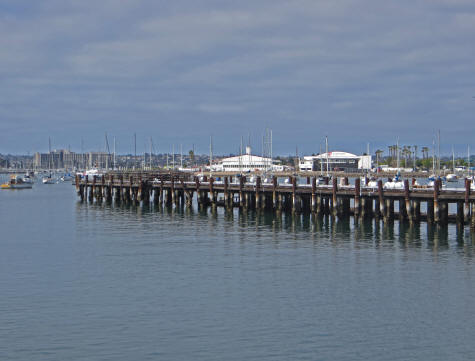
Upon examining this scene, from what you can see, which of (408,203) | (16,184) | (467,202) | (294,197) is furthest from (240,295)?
(16,184)

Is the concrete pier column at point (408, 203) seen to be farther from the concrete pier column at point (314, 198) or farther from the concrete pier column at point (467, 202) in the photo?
the concrete pier column at point (314, 198)

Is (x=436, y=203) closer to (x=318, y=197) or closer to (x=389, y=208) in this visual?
(x=389, y=208)

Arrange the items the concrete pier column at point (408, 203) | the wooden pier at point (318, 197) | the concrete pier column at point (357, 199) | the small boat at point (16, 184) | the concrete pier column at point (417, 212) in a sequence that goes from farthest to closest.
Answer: the small boat at point (16, 184) → the concrete pier column at point (357, 199) → the concrete pier column at point (417, 212) → the concrete pier column at point (408, 203) → the wooden pier at point (318, 197)

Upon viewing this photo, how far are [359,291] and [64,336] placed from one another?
543 inches

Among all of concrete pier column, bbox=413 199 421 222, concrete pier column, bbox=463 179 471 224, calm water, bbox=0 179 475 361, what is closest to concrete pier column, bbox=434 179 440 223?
calm water, bbox=0 179 475 361

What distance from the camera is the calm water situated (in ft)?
80.7

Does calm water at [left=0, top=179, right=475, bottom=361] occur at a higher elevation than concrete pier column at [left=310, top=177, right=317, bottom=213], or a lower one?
lower

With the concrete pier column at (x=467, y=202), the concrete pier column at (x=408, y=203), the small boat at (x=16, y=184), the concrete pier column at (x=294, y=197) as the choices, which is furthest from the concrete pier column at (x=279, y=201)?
the small boat at (x=16, y=184)

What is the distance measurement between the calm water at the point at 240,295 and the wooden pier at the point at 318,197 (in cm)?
272

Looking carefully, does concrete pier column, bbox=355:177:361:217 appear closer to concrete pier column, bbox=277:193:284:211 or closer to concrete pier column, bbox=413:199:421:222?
concrete pier column, bbox=413:199:421:222

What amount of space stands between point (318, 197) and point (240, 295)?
3307cm

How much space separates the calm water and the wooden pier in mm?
2720

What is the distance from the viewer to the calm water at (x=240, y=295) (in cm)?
2459

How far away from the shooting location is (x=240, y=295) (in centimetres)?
3189
